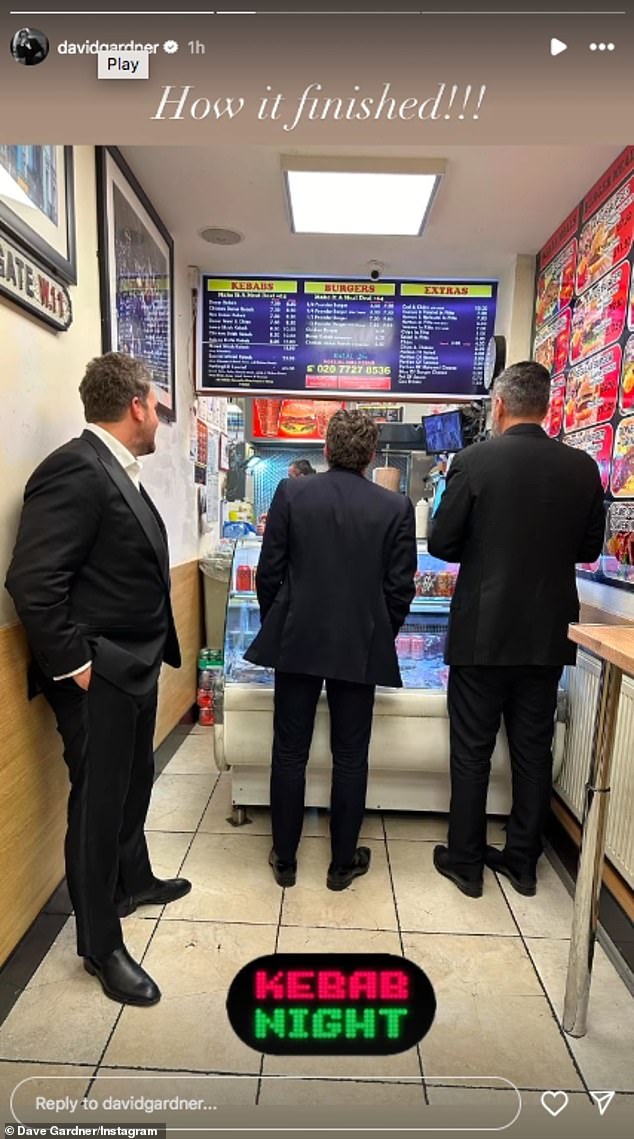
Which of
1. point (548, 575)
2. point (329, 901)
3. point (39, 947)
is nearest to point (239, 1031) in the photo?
point (329, 901)

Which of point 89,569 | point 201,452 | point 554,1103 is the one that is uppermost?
point 201,452

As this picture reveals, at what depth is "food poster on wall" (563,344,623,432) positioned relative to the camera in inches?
87.7

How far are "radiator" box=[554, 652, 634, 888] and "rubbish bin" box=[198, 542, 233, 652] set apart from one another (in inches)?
85.9

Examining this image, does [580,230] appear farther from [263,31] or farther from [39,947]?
[39,947]

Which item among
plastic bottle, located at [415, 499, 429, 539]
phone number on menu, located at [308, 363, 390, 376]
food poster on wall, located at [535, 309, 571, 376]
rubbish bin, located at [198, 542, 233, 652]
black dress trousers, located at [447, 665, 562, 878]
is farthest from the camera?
rubbish bin, located at [198, 542, 233, 652]

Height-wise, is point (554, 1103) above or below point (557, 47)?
below

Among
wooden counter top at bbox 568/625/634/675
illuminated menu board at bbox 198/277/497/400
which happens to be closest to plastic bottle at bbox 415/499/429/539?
illuminated menu board at bbox 198/277/497/400

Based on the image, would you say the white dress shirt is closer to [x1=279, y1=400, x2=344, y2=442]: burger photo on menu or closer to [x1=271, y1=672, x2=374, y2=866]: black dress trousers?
[x1=271, y1=672, x2=374, y2=866]: black dress trousers

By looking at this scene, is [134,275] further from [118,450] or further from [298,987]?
[298,987]

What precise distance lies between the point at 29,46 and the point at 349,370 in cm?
270

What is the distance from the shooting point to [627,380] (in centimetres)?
212

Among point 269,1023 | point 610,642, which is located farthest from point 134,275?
point 269,1023

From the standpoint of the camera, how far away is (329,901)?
78.9 inches

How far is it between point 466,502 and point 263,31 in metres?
1.46
